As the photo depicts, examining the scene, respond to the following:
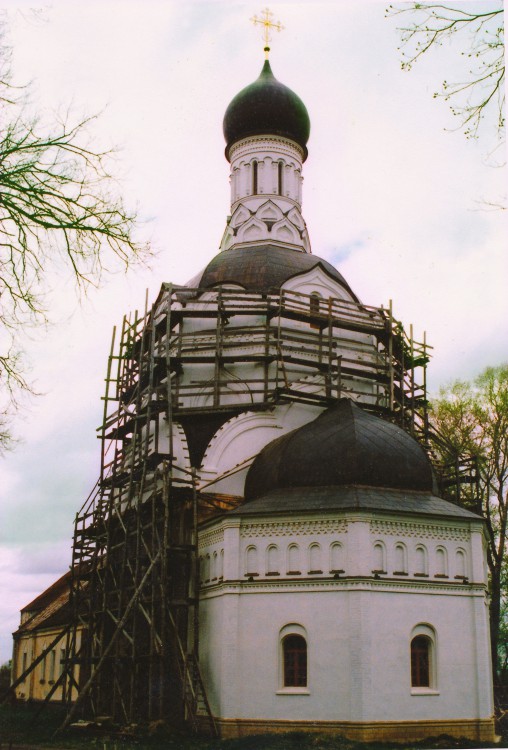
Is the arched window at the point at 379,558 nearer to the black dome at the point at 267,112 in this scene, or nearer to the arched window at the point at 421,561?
the arched window at the point at 421,561

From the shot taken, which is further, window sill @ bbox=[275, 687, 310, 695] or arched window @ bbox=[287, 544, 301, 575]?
arched window @ bbox=[287, 544, 301, 575]

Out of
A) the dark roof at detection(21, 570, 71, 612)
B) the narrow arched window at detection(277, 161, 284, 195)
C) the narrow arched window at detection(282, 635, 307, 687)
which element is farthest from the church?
the dark roof at detection(21, 570, 71, 612)

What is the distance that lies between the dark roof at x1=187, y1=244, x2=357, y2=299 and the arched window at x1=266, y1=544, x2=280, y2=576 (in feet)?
28.0

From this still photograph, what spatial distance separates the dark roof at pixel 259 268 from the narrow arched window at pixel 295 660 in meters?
10.3

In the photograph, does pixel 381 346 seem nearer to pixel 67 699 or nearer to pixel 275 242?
pixel 275 242

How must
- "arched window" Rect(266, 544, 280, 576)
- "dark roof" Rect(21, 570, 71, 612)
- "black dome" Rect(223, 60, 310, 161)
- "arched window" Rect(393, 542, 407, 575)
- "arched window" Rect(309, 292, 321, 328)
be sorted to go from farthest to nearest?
"dark roof" Rect(21, 570, 71, 612), "black dome" Rect(223, 60, 310, 161), "arched window" Rect(309, 292, 321, 328), "arched window" Rect(266, 544, 280, 576), "arched window" Rect(393, 542, 407, 575)

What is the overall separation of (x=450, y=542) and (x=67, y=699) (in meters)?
12.6

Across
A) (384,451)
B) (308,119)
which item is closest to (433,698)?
(384,451)

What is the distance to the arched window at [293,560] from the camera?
60.9 feet

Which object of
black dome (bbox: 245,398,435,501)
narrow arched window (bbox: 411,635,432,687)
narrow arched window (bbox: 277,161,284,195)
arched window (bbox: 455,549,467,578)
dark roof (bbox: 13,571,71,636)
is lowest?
narrow arched window (bbox: 411,635,432,687)

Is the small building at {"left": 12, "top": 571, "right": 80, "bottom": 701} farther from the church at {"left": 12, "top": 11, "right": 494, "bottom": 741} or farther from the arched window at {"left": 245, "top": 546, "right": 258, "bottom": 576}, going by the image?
the arched window at {"left": 245, "top": 546, "right": 258, "bottom": 576}

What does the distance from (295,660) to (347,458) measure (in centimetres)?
441

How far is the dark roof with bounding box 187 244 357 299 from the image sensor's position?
A: 25.6 m

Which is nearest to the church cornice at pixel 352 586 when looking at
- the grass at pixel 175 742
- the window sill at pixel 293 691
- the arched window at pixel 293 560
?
the arched window at pixel 293 560
